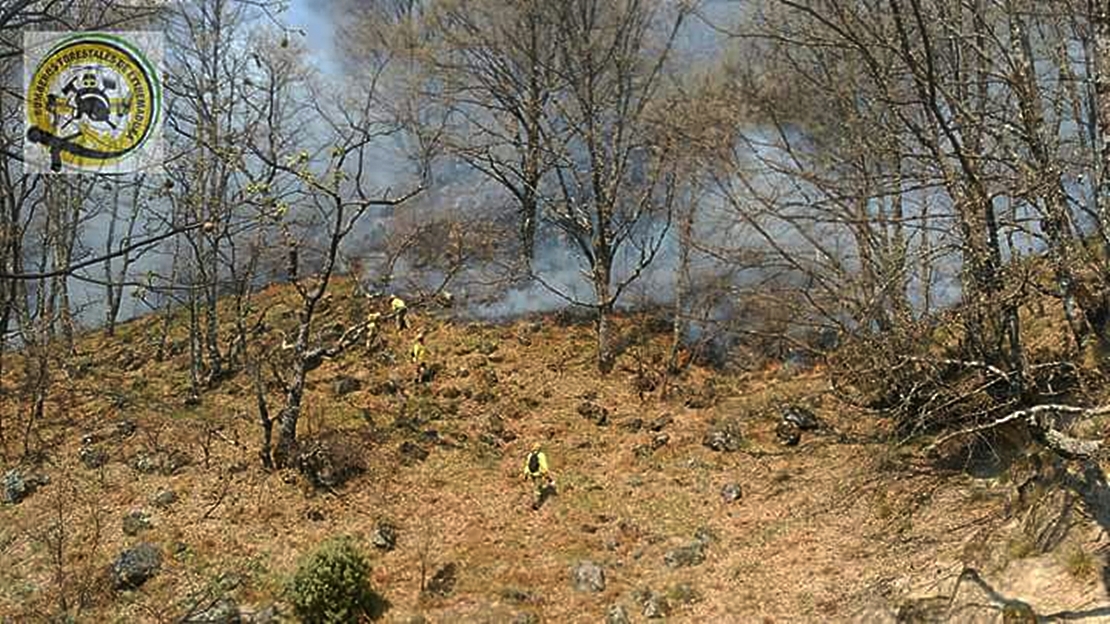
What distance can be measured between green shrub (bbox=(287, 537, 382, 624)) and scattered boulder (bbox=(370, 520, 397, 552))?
144 centimetres

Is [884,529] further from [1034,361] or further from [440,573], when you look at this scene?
[440,573]

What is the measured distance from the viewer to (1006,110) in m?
9.20

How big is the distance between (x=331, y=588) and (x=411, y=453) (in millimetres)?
4473

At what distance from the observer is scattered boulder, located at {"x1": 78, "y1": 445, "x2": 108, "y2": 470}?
14.1m

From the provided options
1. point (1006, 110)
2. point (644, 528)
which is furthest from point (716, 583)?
point (1006, 110)

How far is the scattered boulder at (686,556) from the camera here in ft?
40.2

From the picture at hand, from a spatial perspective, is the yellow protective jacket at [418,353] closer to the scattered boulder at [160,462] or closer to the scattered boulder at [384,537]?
the scattered boulder at [160,462]

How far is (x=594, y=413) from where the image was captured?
17.0 metres

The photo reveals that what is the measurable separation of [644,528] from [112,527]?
26.8 feet

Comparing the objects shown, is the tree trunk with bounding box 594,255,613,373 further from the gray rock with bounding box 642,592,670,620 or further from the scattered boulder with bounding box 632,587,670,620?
the gray rock with bounding box 642,592,670,620

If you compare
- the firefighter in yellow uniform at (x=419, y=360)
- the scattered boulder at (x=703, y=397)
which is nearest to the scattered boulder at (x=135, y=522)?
the firefighter in yellow uniform at (x=419, y=360)

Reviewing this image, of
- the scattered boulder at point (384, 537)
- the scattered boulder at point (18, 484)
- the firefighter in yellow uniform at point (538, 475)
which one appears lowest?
the scattered boulder at point (384, 537)

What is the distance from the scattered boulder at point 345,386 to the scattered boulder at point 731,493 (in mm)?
8140

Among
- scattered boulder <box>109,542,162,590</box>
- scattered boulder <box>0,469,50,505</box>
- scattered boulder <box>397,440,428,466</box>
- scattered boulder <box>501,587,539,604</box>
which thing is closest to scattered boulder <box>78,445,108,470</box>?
scattered boulder <box>0,469,50,505</box>
